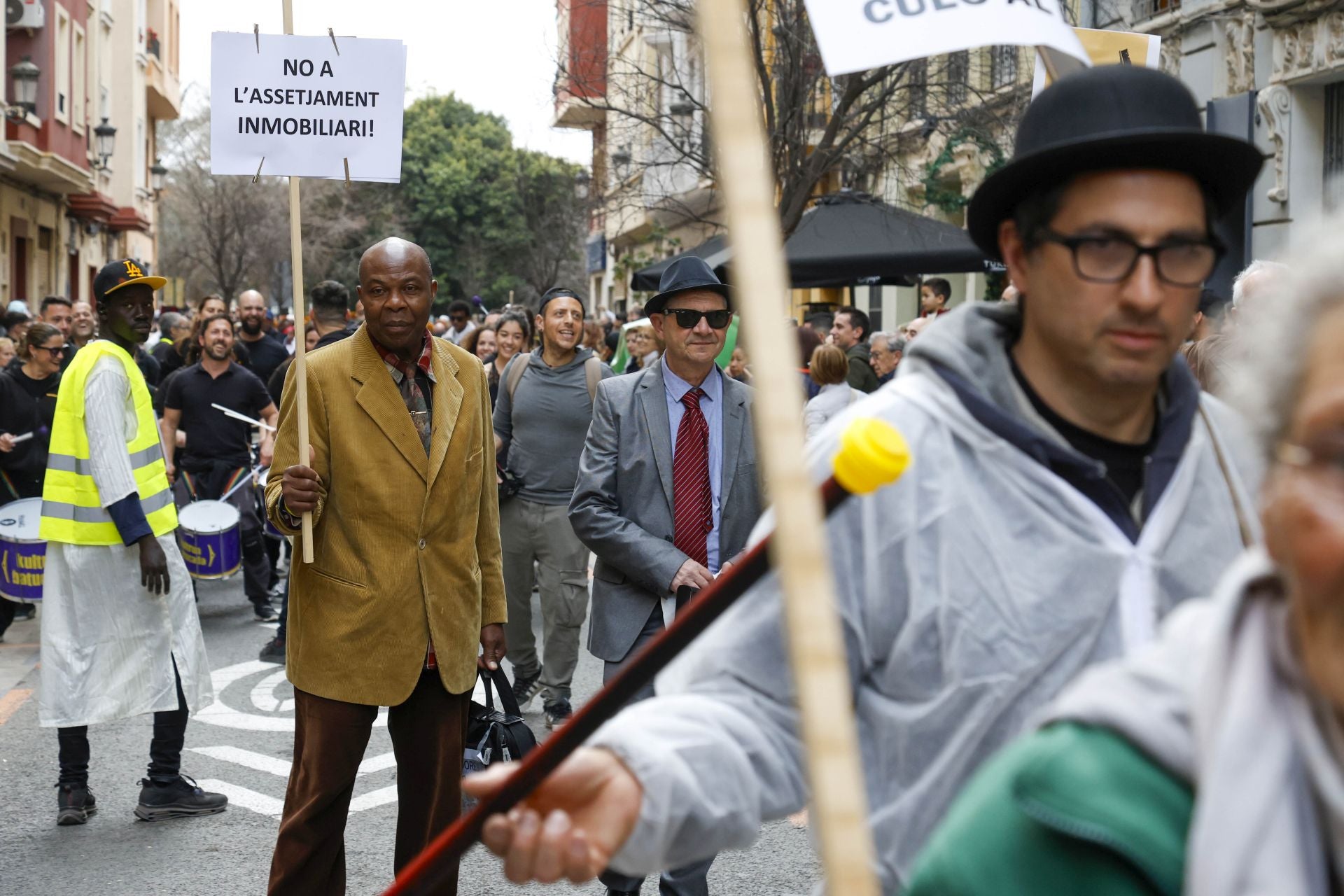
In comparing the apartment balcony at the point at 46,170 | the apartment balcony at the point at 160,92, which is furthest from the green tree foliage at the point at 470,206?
the apartment balcony at the point at 46,170

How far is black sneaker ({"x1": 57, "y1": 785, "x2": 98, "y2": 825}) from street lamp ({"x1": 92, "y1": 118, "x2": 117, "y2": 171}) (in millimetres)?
26817

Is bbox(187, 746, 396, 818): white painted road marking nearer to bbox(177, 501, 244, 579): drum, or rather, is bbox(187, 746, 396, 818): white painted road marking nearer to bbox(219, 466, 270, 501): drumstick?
bbox(177, 501, 244, 579): drum

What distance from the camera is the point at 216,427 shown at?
408 inches

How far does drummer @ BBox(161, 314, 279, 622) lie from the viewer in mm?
10305

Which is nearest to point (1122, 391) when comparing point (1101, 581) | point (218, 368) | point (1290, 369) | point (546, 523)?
point (1101, 581)

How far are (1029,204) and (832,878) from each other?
139 cm

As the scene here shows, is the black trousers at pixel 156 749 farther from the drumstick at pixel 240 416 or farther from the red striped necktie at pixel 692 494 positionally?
the drumstick at pixel 240 416

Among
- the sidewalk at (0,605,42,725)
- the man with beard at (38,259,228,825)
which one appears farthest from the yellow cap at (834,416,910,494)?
the sidewalk at (0,605,42,725)

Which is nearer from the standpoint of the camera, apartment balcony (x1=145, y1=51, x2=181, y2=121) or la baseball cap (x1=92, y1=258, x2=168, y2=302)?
la baseball cap (x1=92, y1=258, x2=168, y2=302)

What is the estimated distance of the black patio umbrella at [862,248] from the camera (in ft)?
42.9

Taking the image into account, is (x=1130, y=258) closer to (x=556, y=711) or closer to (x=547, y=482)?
(x=556, y=711)

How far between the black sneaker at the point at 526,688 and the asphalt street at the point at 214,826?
0.07 m

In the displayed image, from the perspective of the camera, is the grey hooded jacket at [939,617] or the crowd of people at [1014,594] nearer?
the crowd of people at [1014,594]

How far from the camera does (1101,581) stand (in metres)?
1.92
